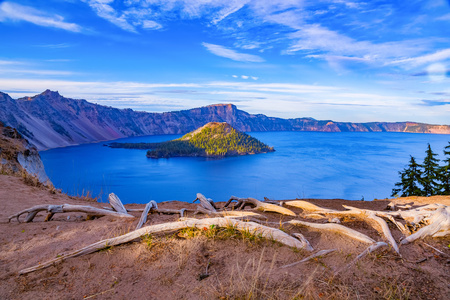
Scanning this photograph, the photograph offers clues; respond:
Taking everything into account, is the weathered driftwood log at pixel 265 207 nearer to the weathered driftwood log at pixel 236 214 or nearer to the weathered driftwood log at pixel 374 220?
the weathered driftwood log at pixel 374 220

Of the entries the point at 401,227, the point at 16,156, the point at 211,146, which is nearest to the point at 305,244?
the point at 401,227

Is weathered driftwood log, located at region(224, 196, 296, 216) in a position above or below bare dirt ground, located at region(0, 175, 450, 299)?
below

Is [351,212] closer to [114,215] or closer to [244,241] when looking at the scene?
[244,241]

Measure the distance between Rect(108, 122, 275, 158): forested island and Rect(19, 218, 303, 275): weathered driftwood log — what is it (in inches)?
4377

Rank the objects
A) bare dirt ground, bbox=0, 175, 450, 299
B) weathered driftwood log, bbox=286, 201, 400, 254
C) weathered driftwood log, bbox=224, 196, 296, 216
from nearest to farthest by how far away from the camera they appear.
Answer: bare dirt ground, bbox=0, 175, 450, 299
weathered driftwood log, bbox=286, 201, 400, 254
weathered driftwood log, bbox=224, 196, 296, 216

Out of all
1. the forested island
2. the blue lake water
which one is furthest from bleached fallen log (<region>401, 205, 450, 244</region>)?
the forested island

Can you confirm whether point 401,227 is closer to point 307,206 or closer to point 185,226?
point 307,206

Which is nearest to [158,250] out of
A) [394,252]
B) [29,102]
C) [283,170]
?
[394,252]

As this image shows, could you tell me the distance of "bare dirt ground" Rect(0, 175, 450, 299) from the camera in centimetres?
312

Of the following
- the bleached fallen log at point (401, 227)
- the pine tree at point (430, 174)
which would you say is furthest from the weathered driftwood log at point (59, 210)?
the pine tree at point (430, 174)

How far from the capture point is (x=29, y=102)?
143m

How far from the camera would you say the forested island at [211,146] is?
119750mm

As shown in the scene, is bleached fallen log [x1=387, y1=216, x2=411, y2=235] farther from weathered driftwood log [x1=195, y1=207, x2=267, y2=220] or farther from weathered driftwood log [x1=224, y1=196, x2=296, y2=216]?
weathered driftwood log [x1=195, y1=207, x2=267, y2=220]

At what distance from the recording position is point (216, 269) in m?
3.56
